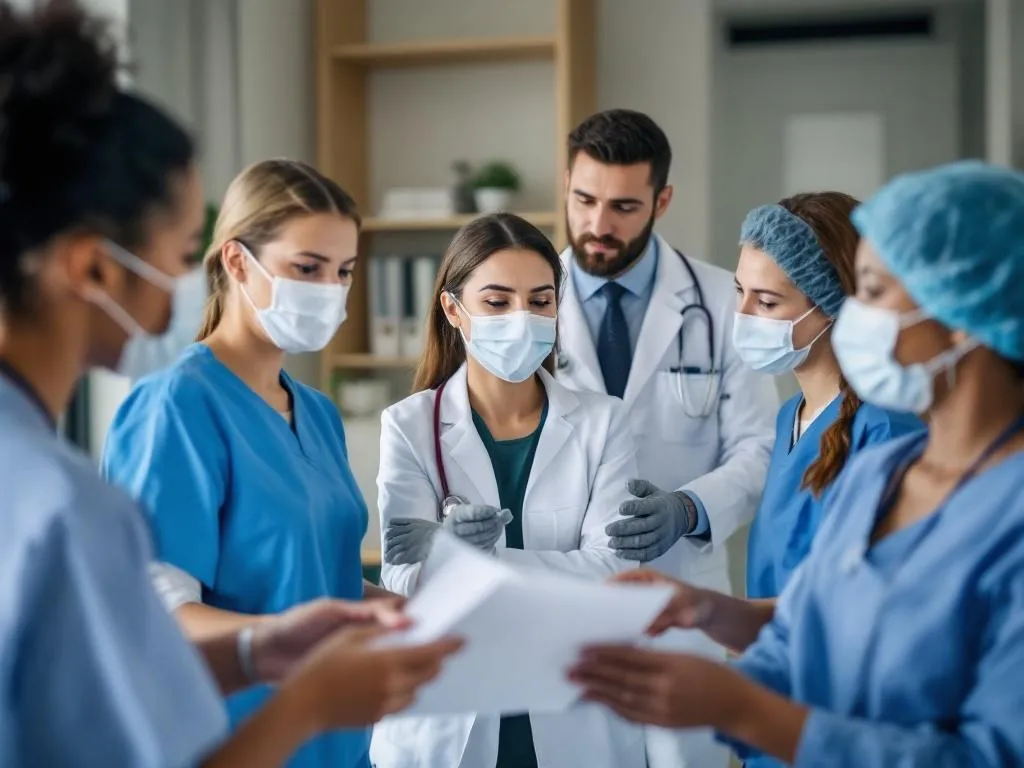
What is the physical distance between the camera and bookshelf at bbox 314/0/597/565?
3.58m

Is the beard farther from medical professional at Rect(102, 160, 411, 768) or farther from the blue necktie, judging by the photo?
medical professional at Rect(102, 160, 411, 768)

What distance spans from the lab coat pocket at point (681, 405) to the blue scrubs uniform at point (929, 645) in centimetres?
119

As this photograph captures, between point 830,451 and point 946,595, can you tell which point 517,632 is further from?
point 830,451

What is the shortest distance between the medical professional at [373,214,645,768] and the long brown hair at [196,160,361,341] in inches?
15.9

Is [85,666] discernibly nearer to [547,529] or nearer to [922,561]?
[922,561]

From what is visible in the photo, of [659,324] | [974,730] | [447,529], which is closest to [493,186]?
A: [659,324]

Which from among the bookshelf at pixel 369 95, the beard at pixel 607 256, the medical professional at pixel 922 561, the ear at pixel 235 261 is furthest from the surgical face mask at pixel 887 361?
the bookshelf at pixel 369 95

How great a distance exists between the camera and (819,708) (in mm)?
1207

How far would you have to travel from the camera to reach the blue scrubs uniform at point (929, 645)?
1.05 m

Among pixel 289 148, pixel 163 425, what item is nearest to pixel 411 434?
pixel 163 425

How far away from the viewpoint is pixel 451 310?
6.74 feet

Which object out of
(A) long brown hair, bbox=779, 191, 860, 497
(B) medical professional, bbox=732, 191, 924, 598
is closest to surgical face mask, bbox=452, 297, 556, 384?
(B) medical professional, bbox=732, 191, 924, 598

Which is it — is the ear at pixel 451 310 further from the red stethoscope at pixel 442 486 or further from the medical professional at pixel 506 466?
the red stethoscope at pixel 442 486

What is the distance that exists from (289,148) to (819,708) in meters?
3.03
